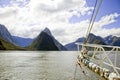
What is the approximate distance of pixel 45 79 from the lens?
39.6 metres

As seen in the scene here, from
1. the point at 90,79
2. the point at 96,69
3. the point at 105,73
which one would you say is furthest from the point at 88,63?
the point at 90,79

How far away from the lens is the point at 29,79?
39969 millimetres

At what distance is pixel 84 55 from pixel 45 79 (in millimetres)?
21625

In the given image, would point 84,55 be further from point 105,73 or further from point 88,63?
point 105,73

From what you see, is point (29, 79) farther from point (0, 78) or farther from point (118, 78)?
point (118, 78)

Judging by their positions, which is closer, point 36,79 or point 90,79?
point 90,79

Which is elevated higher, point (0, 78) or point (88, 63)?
point (88, 63)

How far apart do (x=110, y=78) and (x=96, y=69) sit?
2.90 metres

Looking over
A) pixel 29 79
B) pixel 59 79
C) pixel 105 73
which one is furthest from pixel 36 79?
pixel 105 73

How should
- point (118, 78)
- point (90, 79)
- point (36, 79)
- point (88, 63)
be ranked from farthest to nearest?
point (36, 79), point (90, 79), point (88, 63), point (118, 78)

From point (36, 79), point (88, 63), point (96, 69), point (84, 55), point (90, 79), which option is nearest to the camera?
point (96, 69)

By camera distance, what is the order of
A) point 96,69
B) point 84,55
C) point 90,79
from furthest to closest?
point 90,79 < point 84,55 < point 96,69

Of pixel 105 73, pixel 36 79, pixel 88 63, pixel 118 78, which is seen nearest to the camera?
pixel 118 78

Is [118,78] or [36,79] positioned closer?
[118,78]
